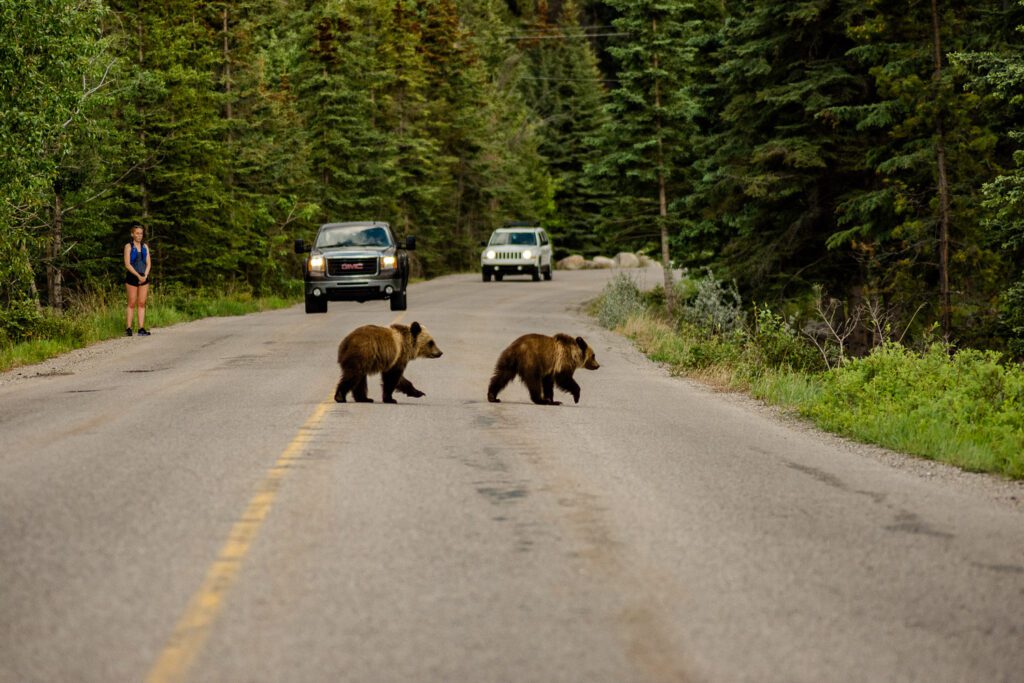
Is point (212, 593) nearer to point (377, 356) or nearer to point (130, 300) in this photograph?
point (377, 356)

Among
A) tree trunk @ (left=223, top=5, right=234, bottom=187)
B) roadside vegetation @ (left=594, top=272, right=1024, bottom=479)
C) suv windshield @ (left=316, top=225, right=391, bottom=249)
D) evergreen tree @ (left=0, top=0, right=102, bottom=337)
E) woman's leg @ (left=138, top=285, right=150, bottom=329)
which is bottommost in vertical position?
roadside vegetation @ (left=594, top=272, right=1024, bottom=479)

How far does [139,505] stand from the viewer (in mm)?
7852

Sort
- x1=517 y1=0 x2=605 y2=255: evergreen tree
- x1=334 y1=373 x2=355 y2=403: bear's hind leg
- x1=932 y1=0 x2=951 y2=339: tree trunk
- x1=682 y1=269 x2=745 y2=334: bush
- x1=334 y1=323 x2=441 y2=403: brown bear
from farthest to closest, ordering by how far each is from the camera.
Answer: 1. x1=517 y1=0 x2=605 y2=255: evergreen tree
2. x1=682 y1=269 x2=745 y2=334: bush
3. x1=932 y1=0 x2=951 y2=339: tree trunk
4. x1=334 y1=373 x2=355 y2=403: bear's hind leg
5. x1=334 y1=323 x2=441 y2=403: brown bear

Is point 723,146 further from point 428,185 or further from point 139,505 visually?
point 428,185

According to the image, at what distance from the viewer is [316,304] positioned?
3045 cm

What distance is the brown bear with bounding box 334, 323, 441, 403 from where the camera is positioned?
1333 centimetres

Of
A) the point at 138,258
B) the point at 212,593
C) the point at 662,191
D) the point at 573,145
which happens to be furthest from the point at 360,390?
the point at 573,145

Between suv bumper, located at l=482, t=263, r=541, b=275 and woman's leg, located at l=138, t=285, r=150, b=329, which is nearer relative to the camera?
woman's leg, located at l=138, t=285, r=150, b=329

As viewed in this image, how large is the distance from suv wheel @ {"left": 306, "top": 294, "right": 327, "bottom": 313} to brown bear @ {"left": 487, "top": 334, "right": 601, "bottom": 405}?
1666cm

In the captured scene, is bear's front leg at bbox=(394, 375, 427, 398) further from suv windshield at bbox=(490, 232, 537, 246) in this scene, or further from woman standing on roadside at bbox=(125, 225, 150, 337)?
suv windshield at bbox=(490, 232, 537, 246)

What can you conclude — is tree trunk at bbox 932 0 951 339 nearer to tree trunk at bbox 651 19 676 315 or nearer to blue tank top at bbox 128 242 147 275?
tree trunk at bbox 651 19 676 315

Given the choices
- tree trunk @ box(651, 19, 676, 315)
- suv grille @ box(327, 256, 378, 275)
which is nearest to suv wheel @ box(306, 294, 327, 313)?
suv grille @ box(327, 256, 378, 275)

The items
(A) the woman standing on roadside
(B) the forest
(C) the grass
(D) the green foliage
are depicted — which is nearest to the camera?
(D) the green foliage

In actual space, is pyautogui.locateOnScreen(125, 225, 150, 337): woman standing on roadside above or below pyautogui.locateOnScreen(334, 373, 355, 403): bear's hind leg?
above
